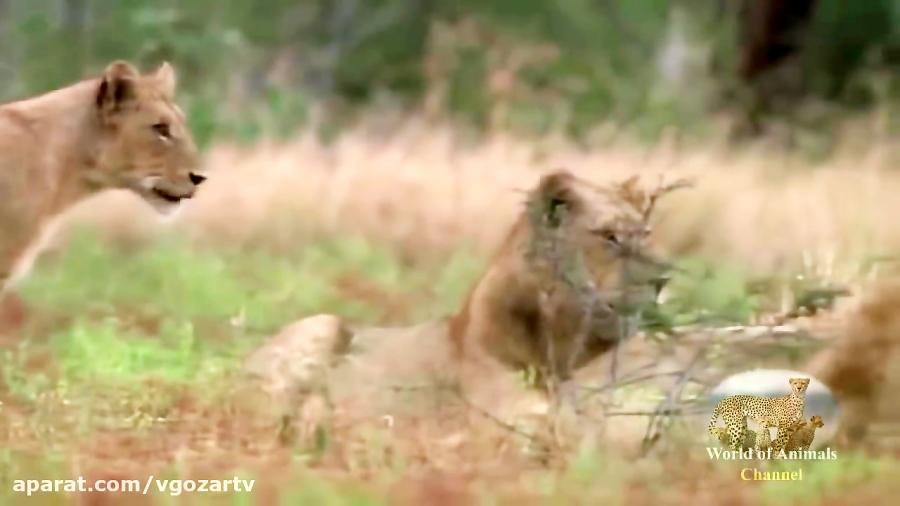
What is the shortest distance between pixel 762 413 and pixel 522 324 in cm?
44

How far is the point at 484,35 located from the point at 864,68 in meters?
0.71

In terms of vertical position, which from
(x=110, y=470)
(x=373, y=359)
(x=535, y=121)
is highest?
(x=535, y=121)

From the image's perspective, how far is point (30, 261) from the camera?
8.93 ft

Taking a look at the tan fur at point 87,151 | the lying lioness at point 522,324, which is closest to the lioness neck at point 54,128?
the tan fur at point 87,151

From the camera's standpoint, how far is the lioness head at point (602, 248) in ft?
8.73

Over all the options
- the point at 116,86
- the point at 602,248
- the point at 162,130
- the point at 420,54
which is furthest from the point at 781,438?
the point at 116,86

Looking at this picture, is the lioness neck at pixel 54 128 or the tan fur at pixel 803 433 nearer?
the tan fur at pixel 803 433

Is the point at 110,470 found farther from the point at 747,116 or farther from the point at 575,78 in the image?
the point at 747,116

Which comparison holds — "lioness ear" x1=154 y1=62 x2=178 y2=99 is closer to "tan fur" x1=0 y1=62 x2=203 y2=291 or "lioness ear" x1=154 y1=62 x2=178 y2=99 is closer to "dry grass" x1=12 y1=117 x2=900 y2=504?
"tan fur" x1=0 y1=62 x2=203 y2=291

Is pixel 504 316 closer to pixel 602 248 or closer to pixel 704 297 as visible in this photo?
pixel 602 248

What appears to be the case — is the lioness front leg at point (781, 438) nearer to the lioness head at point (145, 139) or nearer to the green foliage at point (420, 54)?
the green foliage at point (420, 54)

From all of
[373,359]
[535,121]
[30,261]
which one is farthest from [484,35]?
[30,261]

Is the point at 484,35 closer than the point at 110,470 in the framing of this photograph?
No

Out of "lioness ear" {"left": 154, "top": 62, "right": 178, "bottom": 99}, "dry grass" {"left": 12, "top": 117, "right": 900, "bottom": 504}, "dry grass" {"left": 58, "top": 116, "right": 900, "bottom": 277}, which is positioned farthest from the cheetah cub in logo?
"lioness ear" {"left": 154, "top": 62, "right": 178, "bottom": 99}
